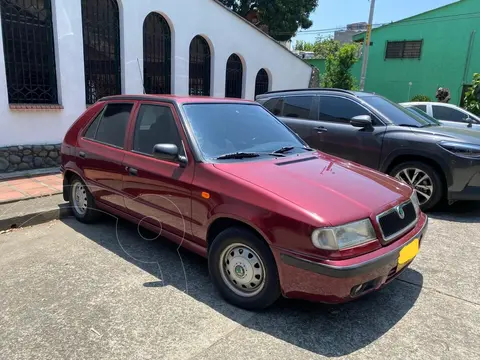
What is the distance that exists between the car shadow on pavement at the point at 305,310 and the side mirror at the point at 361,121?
8.62ft

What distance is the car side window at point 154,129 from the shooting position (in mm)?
3578

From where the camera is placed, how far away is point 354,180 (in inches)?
126

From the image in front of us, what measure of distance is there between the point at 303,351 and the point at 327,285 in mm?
467

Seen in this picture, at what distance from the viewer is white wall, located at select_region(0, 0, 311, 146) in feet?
22.9

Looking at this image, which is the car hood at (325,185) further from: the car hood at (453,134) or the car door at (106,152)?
the car hood at (453,134)

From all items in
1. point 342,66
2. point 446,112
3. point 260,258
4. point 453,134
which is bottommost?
point 260,258

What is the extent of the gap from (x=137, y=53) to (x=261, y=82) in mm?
5075

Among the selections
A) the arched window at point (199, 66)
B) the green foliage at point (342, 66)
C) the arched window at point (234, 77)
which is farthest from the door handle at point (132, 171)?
the green foliage at point (342, 66)

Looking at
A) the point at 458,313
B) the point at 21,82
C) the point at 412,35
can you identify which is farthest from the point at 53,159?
the point at 412,35

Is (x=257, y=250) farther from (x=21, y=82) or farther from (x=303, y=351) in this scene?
(x=21, y=82)

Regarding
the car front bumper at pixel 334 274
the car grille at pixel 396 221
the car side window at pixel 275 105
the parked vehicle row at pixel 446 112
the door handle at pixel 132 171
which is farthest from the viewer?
the parked vehicle row at pixel 446 112

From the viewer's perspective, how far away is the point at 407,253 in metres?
2.91

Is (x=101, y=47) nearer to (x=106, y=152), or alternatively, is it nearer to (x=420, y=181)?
(x=106, y=152)

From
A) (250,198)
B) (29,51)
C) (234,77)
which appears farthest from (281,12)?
(250,198)
